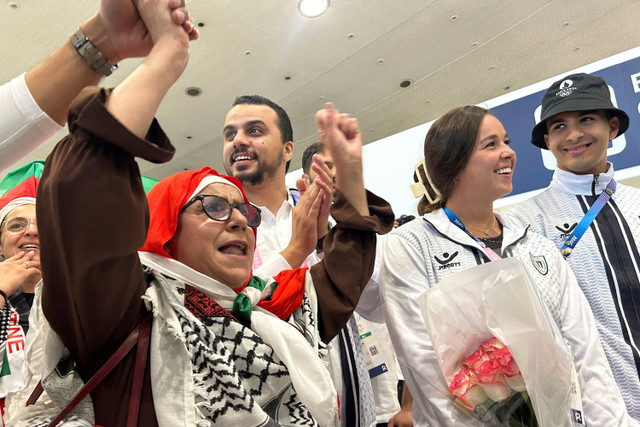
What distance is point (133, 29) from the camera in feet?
3.46

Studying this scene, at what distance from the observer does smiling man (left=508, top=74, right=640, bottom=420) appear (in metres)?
2.00

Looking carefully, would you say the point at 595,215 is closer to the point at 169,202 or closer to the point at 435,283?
the point at 435,283

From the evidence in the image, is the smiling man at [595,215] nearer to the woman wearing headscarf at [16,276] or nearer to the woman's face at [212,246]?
the woman's face at [212,246]

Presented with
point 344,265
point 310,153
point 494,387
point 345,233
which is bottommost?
point 494,387

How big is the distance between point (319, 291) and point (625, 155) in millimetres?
2902

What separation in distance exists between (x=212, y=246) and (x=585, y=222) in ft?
6.06

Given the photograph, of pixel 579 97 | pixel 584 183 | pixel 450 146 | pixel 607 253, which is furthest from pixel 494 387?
pixel 579 97

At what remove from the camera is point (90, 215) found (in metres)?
0.87

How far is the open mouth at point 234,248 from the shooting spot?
139cm

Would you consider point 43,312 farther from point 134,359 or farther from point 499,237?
point 499,237

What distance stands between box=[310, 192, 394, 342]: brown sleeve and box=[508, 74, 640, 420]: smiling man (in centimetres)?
120

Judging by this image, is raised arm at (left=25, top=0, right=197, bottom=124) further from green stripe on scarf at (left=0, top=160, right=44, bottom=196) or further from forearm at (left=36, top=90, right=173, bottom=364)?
green stripe on scarf at (left=0, top=160, right=44, bottom=196)

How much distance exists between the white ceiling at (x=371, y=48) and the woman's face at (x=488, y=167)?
3.31 meters

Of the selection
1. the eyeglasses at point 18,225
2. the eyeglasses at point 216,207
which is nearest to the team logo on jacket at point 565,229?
the eyeglasses at point 216,207
